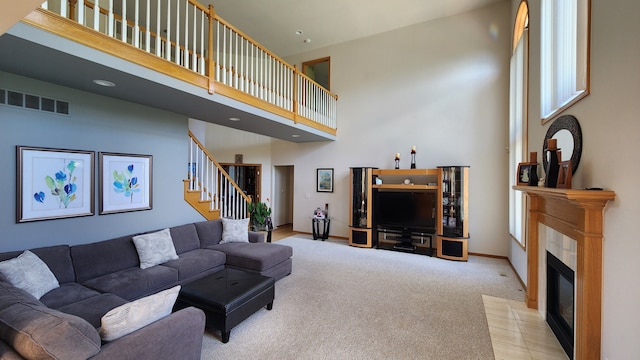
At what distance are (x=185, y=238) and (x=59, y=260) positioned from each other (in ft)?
4.64

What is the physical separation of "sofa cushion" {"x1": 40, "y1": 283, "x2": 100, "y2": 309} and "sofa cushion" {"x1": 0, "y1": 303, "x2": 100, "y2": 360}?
108 cm

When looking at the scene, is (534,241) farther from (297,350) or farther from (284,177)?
(284,177)

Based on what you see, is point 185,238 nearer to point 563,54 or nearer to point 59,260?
point 59,260

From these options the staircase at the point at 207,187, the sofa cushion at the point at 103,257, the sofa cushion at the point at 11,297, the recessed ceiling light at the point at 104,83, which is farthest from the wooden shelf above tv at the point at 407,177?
the sofa cushion at the point at 11,297

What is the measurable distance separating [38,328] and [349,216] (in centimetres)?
555

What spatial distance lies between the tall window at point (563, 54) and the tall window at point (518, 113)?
0.75 metres

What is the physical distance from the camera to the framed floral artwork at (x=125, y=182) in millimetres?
3430

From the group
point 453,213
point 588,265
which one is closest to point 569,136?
point 588,265

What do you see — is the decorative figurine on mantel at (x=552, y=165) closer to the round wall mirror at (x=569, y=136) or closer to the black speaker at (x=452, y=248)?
the round wall mirror at (x=569, y=136)

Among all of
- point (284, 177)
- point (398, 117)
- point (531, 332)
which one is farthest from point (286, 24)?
point (531, 332)

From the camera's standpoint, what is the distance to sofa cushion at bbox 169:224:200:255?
151 inches

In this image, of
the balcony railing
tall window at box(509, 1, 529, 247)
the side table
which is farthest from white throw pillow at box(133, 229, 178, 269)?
tall window at box(509, 1, 529, 247)

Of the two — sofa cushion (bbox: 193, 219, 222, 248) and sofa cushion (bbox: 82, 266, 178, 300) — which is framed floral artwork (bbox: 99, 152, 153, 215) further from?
A: sofa cushion (bbox: 82, 266, 178, 300)

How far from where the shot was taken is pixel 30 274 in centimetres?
231
